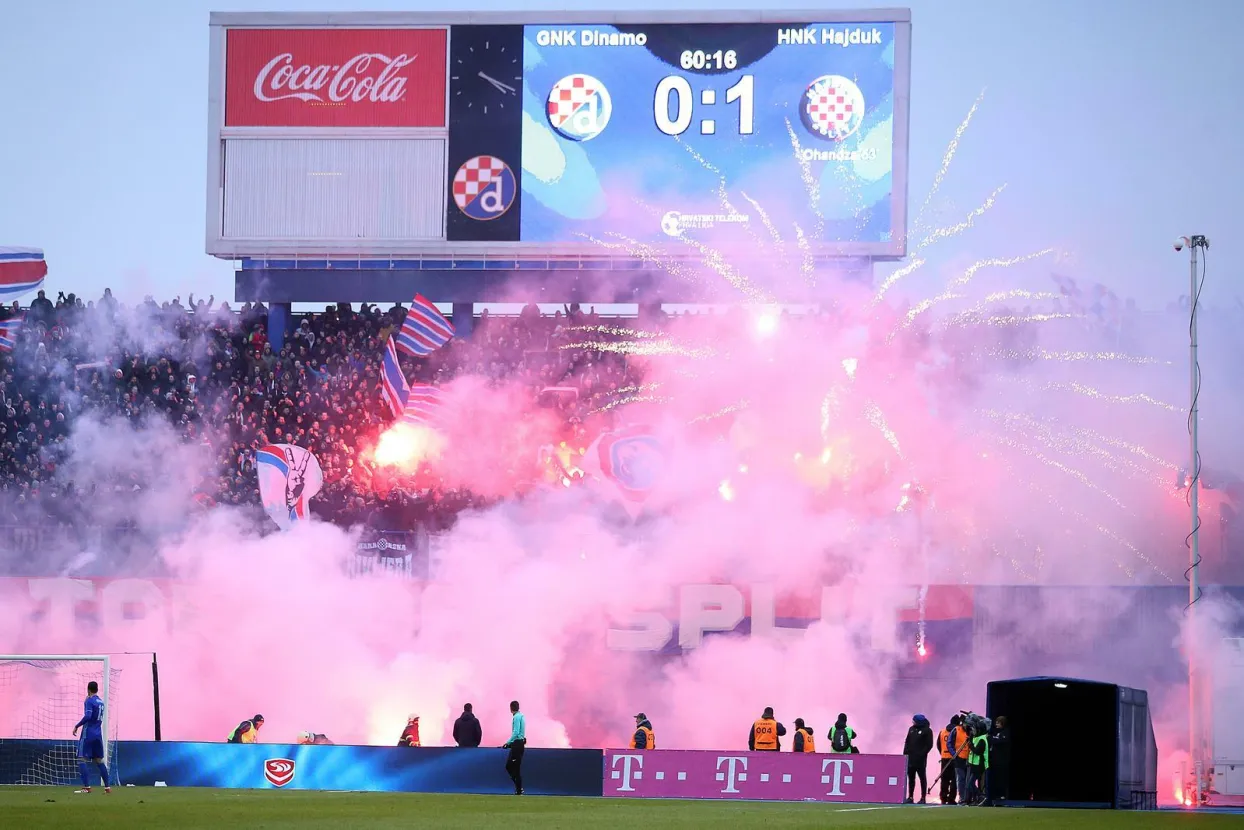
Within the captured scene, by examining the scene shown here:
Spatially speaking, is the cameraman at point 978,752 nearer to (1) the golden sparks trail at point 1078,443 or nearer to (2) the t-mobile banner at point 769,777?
(2) the t-mobile banner at point 769,777

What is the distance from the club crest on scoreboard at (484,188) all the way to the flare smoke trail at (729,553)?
3.62 metres

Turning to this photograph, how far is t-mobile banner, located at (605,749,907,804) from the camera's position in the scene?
2122 cm

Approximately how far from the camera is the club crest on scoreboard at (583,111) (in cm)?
3403

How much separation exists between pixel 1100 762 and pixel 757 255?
14.6 m

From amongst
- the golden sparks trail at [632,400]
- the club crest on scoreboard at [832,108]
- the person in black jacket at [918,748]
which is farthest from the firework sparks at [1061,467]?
the person in black jacket at [918,748]

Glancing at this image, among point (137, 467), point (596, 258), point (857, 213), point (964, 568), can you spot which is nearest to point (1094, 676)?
point (964, 568)

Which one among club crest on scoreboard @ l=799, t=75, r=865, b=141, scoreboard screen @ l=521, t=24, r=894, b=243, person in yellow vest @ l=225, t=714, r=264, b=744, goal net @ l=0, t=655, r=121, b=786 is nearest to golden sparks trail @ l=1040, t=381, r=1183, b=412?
scoreboard screen @ l=521, t=24, r=894, b=243

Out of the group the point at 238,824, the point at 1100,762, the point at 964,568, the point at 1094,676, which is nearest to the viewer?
the point at 238,824

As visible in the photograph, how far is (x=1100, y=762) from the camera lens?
2166 centimetres

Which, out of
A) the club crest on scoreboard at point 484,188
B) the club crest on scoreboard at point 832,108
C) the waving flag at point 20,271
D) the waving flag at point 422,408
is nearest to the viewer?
the waving flag at point 422,408

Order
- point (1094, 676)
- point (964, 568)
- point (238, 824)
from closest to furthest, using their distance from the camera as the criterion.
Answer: point (238, 824), point (1094, 676), point (964, 568)

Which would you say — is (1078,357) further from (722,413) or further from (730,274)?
(730,274)

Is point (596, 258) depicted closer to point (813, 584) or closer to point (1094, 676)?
point (813, 584)

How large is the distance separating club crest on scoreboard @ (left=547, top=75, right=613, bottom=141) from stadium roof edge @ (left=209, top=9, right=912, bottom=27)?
1.38 metres
